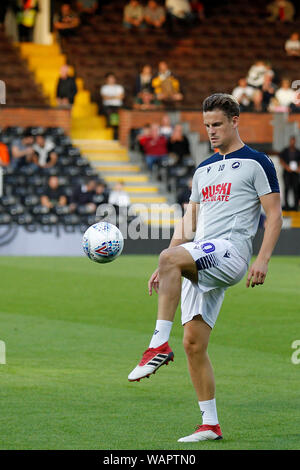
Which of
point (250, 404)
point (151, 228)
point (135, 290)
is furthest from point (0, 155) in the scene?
point (250, 404)

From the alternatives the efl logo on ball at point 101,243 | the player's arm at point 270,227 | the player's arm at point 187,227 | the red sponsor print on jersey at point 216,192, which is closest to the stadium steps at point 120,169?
the efl logo on ball at point 101,243

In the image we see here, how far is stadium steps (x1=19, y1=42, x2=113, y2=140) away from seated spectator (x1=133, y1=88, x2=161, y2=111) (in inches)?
50.6

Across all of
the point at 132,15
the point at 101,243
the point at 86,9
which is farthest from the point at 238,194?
the point at 86,9

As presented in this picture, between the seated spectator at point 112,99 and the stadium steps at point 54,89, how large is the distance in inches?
12.5

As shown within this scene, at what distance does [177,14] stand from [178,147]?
7201 mm

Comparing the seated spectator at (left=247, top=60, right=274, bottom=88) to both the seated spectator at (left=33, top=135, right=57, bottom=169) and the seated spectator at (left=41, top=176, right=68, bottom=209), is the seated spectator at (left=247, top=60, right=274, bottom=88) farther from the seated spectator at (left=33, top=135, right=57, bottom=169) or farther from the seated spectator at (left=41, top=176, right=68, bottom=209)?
the seated spectator at (left=41, top=176, right=68, bottom=209)

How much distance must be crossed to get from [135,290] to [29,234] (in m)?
7.49

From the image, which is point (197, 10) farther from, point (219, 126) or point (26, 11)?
point (219, 126)

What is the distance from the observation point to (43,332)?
1220cm

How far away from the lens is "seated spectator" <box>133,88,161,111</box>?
28.8 meters

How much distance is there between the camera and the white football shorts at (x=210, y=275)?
651 cm

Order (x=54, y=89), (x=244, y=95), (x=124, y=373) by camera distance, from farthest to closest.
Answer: (x=54, y=89) → (x=244, y=95) → (x=124, y=373)

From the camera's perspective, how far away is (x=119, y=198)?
2520cm

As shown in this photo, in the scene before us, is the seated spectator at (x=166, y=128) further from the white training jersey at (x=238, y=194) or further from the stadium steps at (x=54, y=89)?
the white training jersey at (x=238, y=194)
